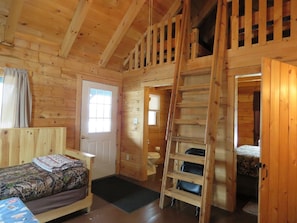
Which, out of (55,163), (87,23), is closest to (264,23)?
(87,23)

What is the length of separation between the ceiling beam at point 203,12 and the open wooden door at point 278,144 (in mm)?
2114

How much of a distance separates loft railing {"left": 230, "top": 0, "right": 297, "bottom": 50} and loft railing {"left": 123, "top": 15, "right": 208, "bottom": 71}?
67cm

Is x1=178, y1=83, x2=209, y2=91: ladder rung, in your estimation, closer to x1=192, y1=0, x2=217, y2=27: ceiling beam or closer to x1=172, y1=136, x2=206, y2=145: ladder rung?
x1=172, y1=136, x2=206, y2=145: ladder rung

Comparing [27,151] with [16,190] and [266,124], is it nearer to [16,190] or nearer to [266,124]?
[16,190]

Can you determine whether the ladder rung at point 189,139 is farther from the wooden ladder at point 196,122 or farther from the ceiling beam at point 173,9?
the ceiling beam at point 173,9

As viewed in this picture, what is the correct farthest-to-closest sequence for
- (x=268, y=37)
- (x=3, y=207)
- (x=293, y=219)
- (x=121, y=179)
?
(x=121, y=179)
(x=268, y=37)
(x=293, y=219)
(x=3, y=207)

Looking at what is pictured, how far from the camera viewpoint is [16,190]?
2.05 m

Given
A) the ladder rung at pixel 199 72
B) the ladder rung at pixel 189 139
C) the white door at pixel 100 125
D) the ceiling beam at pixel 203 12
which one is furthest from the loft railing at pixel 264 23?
the white door at pixel 100 125

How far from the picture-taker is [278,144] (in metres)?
2.11

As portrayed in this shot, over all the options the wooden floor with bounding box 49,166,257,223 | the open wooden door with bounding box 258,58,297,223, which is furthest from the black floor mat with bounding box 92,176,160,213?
the open wooden door with bounding box 258,58,297,223

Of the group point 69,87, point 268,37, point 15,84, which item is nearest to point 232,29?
point 268,37

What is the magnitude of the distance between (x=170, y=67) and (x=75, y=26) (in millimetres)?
1757

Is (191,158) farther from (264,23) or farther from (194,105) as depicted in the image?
(264,23)

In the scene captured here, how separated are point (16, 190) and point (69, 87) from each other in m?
2.05
